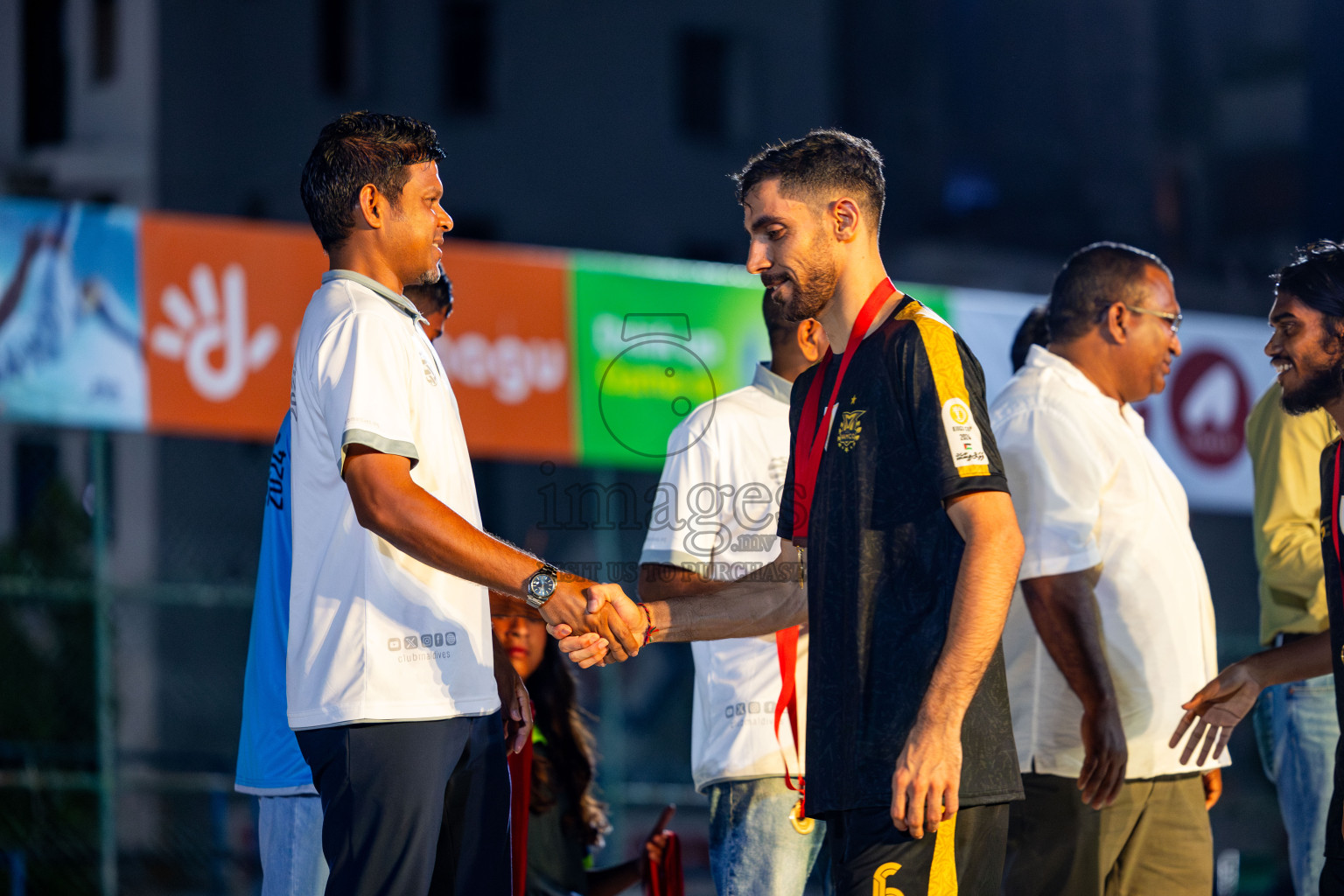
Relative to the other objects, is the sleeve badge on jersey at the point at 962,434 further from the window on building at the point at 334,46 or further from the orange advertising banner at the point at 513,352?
the window on building at the point at 334,46

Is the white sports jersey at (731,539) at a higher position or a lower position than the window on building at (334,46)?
lower

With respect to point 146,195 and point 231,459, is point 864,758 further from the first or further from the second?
point 146,195

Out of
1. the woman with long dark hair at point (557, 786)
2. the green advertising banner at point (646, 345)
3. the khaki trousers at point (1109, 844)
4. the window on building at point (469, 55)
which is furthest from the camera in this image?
the window on building at point (469, 55)

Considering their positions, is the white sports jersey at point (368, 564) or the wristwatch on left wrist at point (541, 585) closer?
the white sports jersey at point (368, 564)

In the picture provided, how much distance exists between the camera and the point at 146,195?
2058cm

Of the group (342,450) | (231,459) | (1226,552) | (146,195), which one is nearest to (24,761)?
(342,450)

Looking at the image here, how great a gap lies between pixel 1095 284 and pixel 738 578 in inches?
57.9

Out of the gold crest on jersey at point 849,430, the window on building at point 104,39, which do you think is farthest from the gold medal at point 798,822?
the window on building at point 104,39

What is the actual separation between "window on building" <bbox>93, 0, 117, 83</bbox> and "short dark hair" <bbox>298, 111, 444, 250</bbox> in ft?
62.7

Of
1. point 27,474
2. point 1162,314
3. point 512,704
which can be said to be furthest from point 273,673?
point 27,474

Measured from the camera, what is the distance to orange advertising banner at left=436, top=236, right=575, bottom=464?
361 inches

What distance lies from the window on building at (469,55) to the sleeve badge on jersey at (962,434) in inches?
876

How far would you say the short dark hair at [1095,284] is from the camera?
4.79 metres

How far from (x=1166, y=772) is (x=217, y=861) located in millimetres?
6703
